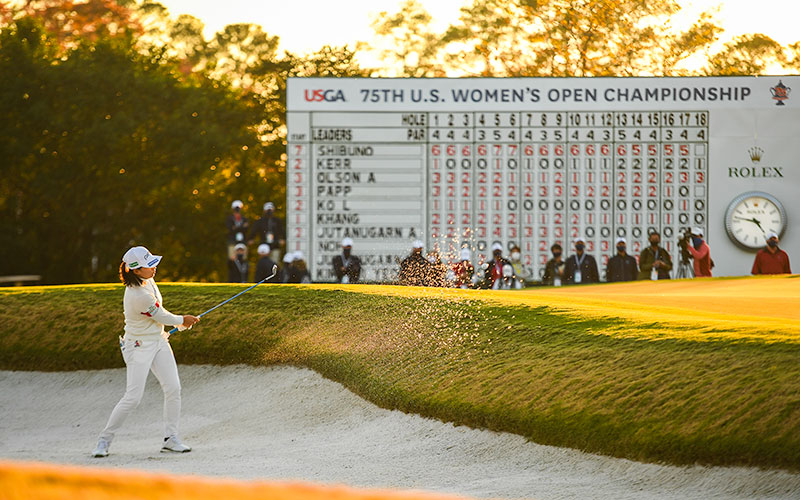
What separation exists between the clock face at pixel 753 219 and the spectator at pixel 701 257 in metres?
0.90

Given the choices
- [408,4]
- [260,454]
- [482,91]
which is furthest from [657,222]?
[408,4]

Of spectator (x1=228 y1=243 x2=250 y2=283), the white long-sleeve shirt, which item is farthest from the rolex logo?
the white long-sleeve shirt

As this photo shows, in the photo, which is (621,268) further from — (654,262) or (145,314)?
(145,314)

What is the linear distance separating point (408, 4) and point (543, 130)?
80.9 feet

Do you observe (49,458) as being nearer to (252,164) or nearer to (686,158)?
(686,158)

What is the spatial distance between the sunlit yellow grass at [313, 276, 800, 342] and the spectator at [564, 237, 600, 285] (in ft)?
9.30

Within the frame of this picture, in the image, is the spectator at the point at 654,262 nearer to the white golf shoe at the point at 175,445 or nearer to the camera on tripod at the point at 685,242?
the camera on tripod at the point at 685,242

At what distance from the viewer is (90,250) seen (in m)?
36.6

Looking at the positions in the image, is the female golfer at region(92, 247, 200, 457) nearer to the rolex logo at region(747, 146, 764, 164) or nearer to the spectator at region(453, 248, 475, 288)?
the spectator at region(453, 248, 475, 288)

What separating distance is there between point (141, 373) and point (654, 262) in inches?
630

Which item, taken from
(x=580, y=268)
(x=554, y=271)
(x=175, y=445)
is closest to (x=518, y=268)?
(x=554, y=271)

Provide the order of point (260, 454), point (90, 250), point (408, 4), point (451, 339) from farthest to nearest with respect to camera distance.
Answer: point (408, 4) < point (90, 250) < point (451, 339) < point (260, 454)

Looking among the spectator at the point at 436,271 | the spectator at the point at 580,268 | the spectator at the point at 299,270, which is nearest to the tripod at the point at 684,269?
the spectator at the point at 580,268

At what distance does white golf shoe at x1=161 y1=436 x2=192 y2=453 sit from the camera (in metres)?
11.5
